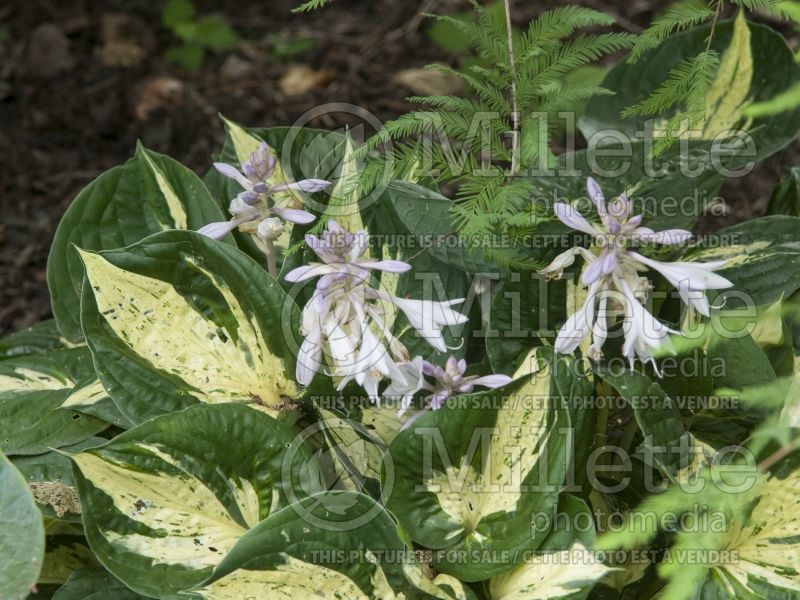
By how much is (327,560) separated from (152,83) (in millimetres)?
2409

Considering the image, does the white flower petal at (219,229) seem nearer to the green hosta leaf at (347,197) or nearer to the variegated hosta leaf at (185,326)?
the variegated hosta leaf at (185,326)

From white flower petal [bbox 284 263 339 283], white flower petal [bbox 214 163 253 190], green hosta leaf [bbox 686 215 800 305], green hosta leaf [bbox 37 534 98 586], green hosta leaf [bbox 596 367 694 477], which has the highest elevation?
white flower petal [bbox 214 163 253 190]

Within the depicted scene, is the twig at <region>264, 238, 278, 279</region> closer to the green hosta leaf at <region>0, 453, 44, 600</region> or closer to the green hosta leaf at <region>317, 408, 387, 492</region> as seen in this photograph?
the green hosta leaf at <region>317, 408, 387, 492</region>

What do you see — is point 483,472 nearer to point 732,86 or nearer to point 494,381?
point 494,381

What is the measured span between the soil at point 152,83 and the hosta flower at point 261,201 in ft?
5.30

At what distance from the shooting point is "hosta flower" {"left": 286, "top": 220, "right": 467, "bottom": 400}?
1.25 meters

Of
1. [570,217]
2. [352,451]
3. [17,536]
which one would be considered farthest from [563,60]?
[17,536]

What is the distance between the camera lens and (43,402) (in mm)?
1698

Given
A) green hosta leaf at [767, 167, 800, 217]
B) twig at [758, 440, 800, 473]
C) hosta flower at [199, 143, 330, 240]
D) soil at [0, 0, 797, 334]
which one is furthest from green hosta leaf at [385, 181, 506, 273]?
soil at [0, 0, 797, 334]

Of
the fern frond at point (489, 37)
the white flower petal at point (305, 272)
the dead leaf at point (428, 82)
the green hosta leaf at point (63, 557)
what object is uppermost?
the fern frond at point (489, 37)

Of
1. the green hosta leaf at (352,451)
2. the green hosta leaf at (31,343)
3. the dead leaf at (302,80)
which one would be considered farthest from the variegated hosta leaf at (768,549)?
the dead leaf at (302,80)

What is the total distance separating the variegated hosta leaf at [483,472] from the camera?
131 centimetres

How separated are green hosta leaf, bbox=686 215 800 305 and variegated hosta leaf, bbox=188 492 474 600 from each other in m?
0.72

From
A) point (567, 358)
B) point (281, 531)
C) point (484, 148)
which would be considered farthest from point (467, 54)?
point (281, 531)
